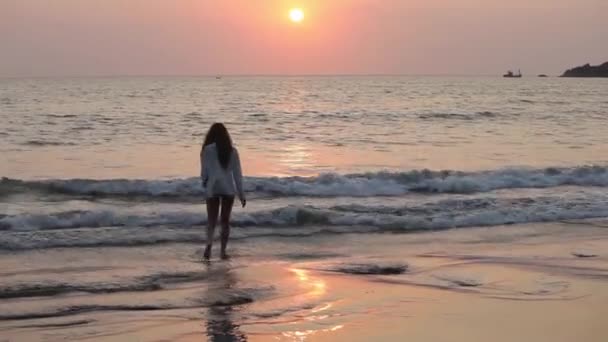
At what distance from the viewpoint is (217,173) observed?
31.9 feet

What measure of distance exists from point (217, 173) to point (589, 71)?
179 m

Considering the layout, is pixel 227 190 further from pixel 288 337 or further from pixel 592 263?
pixel 592 263

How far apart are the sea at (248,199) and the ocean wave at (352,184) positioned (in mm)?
45

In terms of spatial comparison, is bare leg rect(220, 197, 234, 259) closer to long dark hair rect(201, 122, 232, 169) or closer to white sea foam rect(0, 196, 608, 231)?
long dark hair rect(201, 122, 232, 169)

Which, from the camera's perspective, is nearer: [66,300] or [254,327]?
[254,327]

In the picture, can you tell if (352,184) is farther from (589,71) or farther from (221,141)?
(589,71)

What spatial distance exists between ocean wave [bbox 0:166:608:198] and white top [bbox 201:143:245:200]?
539 cm

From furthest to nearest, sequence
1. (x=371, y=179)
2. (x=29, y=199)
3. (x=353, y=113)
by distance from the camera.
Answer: (x=353, y=113) < (x=371, y=179) < (x=29, y=199)

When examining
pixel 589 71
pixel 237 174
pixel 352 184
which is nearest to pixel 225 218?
pixel 237 174

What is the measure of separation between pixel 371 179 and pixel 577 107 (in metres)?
32.1

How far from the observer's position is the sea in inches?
306

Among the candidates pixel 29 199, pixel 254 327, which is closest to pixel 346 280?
pixel 254 327

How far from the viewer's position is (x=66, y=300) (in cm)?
739

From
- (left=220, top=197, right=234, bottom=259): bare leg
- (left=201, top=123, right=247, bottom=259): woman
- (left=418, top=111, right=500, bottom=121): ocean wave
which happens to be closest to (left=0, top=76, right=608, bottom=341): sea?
(left=220, top=197, right=234, bottom=259): bare leg
